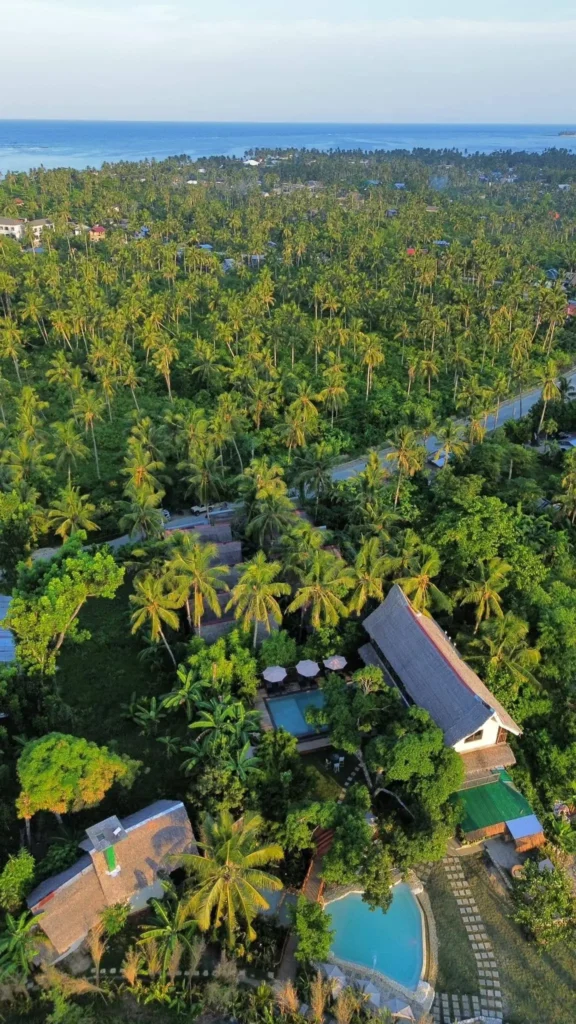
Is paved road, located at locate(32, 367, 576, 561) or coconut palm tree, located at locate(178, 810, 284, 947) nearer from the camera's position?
coconut palm tree, located at locate(178, 810, 284, 947)

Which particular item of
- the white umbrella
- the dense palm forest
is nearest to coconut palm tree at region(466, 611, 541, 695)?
the dense palm forest

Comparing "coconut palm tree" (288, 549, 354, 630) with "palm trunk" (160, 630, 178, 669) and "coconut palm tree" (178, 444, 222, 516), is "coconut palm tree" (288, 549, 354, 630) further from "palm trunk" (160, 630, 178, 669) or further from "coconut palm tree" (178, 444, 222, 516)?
"coconut palm tree" (178, 444, 222, 516)

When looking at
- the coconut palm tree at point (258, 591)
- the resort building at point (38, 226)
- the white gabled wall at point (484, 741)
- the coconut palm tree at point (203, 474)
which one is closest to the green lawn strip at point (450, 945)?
the white gabled wall at point (484, 741)

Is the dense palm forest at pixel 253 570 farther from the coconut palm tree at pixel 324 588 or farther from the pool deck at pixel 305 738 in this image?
the pool deck at pixel 305 738

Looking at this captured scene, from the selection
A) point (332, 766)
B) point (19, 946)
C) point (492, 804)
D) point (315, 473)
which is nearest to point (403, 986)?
point (492, 804)

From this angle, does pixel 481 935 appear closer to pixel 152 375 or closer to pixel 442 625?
pixel 442 625

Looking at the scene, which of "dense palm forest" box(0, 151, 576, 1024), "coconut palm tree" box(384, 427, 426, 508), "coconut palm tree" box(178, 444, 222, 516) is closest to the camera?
"dense palm forest" box(0, 151, 576, 1024)
